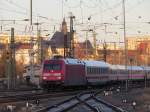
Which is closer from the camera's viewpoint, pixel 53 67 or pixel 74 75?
pixel 53 67

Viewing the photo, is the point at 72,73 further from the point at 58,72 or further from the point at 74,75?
the point at 58,72

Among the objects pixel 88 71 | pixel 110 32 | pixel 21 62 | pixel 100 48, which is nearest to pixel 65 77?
pixel 88 71

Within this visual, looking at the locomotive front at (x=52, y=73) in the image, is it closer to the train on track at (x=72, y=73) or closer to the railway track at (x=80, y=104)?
the train on track at (x=72, y=73)

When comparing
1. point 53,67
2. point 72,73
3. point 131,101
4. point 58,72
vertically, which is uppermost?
point 53,67

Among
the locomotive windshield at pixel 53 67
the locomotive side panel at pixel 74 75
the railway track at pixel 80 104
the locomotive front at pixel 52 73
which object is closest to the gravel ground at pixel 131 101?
the railway track at pixel 80 104

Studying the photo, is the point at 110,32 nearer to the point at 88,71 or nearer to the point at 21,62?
the point at 88,71

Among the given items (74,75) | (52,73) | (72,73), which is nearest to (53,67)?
(52,73)

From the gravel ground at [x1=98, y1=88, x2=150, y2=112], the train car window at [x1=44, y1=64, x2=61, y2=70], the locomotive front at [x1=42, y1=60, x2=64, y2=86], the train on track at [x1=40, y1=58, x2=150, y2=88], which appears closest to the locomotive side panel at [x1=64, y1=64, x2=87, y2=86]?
the train on track at [x1=40, y1=58, x2=150, y2=88]

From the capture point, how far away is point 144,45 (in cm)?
10881

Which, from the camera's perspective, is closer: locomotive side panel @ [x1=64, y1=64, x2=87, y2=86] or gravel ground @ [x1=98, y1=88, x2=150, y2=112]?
gravel ground @ [x1=98, y1=88, x2=150, y2=112]

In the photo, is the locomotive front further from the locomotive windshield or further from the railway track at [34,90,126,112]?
the railway track at [34,90,126,112]

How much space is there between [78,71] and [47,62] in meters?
4.54

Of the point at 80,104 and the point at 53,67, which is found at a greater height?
the point at 53,67

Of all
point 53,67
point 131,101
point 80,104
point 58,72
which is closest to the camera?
point 80,104
